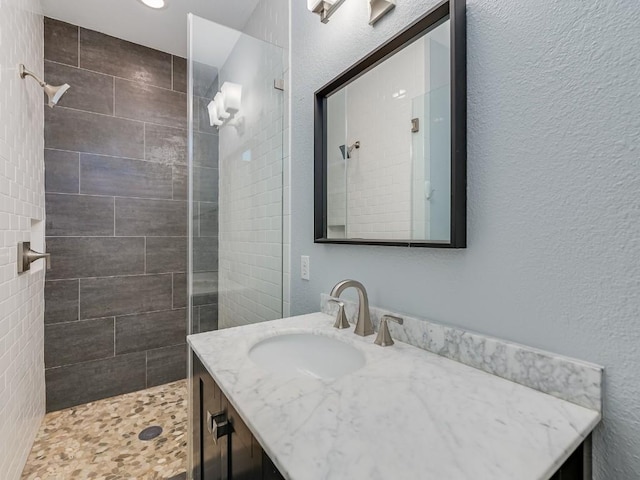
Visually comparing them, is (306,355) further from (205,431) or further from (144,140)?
(144,140)

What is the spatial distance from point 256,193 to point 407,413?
142cm

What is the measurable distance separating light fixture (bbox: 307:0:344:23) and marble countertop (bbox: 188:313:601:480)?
1289mm

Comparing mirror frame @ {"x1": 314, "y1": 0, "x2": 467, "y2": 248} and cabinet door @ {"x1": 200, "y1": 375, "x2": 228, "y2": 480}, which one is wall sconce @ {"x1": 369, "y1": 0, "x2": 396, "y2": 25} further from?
cabinet door @ {"x1": 200, "y1": 375, "x2": 228, "y2": 480}

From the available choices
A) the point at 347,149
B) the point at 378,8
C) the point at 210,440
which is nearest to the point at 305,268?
the point at 347,149

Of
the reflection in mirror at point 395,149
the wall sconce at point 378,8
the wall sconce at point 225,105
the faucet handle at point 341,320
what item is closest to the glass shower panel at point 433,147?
the reflection in mirror at point 395,149

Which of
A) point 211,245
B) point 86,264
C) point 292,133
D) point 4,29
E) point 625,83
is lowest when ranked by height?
point 86,264

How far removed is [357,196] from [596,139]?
28.9 inches

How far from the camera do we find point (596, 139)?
0.63 metres

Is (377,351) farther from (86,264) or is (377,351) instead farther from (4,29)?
(86,264)

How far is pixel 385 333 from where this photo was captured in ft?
3.26

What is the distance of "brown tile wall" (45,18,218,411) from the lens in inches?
85.0

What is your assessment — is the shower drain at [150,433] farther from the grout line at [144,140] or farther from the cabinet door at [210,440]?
the grout line at [144,140]

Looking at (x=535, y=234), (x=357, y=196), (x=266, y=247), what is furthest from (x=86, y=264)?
(x=535, y=234)

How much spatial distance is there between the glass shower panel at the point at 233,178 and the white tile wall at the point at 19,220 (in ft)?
2.35
